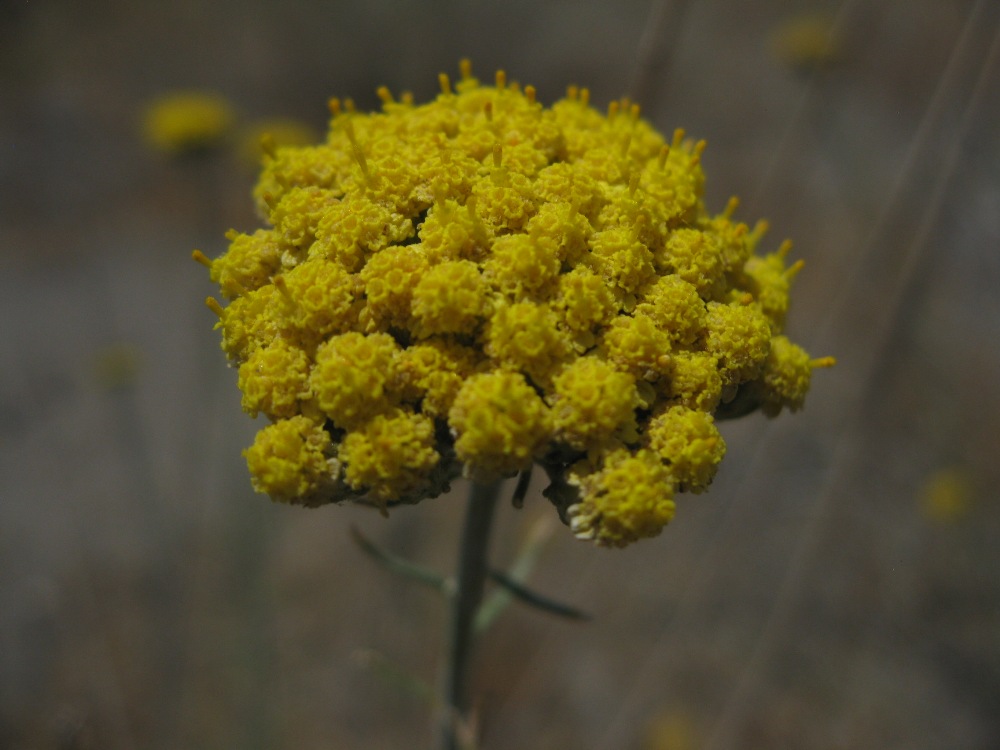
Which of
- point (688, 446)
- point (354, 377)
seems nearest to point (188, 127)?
point (354, 377)

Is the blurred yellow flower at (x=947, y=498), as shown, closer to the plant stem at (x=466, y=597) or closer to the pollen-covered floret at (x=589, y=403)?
the plant stem at (x=466, y=597)

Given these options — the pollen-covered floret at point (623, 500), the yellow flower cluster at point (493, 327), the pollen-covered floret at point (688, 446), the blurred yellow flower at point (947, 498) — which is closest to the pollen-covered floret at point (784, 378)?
the yellow flower cluster at point (493, 327)

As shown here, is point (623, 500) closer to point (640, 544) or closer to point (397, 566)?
point (397, 566)

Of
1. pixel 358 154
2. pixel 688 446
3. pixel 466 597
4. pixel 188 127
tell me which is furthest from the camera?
pixel 188 127

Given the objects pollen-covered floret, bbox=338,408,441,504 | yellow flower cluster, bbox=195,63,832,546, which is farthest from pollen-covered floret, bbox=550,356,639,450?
pollen-covered floret, bbox=338,408,441,504

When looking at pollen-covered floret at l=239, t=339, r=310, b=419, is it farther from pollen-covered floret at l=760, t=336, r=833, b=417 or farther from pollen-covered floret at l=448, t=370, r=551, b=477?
pollen-covered floret at l=760, t=336, r=833, b=417

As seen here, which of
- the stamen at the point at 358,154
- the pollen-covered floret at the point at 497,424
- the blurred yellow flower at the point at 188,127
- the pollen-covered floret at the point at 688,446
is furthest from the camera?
the blurred yellow flower at the point at 188,127
